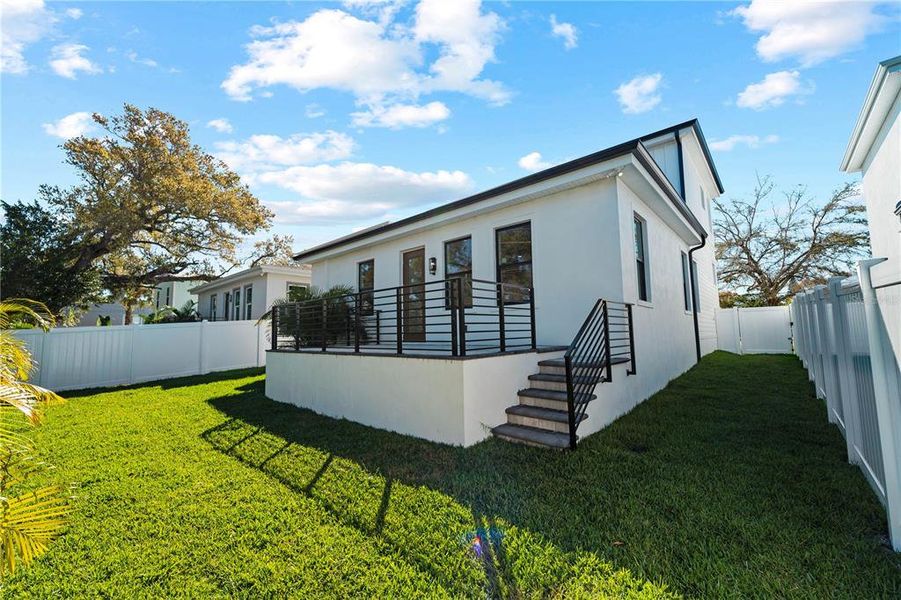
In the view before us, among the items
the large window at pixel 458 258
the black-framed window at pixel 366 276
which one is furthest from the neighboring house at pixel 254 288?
the large window at pixel 458 258

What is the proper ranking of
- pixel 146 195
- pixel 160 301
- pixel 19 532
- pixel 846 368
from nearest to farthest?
pixel 19 532 < pixel 846 368 < pixel 146 195 < pixel 160 301

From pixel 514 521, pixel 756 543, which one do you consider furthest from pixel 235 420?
pixel 756 543

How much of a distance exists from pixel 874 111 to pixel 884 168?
9.03ft

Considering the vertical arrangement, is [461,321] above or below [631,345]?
above

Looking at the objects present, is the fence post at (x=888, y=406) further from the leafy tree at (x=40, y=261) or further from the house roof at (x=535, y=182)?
the leafy tree at (x=40, y=261)

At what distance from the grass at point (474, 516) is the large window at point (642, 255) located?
257 centimetres

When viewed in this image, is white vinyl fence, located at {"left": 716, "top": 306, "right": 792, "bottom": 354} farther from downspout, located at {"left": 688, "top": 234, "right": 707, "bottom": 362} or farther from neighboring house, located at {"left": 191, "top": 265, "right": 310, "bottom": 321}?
neighboring house, located at {"left": 191, "top": 265, "right": 310, "bottom": 321}

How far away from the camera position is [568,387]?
427cm

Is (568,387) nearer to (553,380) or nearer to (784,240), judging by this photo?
(553,380)

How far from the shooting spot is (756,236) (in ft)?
68.5

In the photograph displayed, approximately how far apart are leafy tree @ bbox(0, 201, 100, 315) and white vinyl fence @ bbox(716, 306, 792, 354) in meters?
25.9

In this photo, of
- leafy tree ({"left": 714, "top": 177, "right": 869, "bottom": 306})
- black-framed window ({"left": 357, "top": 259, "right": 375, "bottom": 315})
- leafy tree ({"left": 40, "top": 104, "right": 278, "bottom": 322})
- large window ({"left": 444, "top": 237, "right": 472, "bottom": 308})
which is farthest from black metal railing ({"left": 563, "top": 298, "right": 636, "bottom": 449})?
leafy tree ({"left": 714, "top": 177, "right": 869, "bottom": 306})

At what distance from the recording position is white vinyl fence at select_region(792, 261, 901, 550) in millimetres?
2303

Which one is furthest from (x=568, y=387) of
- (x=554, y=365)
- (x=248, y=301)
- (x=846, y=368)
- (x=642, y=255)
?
(x=248, y=301)
